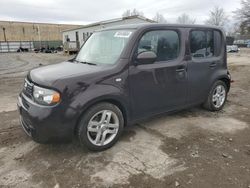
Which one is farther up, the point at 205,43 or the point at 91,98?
the point at 205,43

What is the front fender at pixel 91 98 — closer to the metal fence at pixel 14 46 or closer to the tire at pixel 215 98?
the tire at pixel 215 98

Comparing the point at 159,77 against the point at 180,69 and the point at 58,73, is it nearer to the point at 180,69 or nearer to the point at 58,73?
the point at 180,69

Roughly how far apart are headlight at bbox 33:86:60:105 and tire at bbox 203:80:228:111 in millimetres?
3173

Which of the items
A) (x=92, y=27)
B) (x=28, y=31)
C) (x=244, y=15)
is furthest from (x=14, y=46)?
(x=244, y=15)

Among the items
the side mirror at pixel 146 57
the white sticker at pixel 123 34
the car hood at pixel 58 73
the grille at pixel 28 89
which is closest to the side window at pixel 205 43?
the side mirror at pixel 146 57

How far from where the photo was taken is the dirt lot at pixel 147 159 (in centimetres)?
263

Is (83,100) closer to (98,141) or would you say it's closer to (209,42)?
(98,141)

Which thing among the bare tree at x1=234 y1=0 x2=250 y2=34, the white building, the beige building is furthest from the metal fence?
the bare tree at x1=234 y1=0 x2=250 y2=34

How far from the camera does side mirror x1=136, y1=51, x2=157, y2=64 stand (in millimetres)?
3324

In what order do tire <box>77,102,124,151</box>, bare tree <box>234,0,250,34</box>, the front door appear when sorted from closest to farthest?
tire <box>77,102,124,151</box> < the front door < bare tree <box>234,0,250,34</box>

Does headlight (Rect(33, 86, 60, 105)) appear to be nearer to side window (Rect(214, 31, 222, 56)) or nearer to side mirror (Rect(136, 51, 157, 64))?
side mirror (Rect(136, 51, 157, 64))

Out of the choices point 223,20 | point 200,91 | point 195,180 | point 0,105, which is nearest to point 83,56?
point 200,91

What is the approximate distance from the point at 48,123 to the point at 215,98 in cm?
352

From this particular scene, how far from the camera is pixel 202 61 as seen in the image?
14.1 feet
